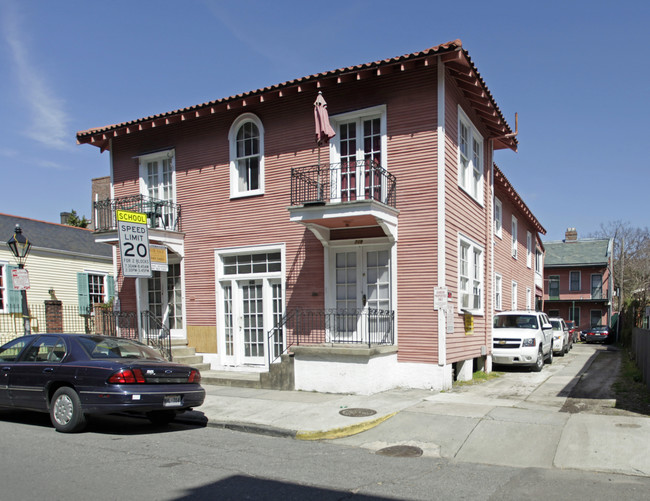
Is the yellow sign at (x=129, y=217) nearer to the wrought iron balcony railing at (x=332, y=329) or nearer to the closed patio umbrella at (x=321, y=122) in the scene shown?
the closed patio umbrella at (x=321, y=122)

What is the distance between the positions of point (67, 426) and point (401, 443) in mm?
4840

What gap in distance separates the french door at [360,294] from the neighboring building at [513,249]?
25.3ft

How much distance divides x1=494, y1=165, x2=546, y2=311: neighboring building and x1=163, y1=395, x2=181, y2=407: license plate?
1354cm

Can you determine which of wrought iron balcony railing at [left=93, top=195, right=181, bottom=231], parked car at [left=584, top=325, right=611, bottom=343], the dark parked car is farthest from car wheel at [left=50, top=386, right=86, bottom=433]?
parked car at [left=584, top=325, right=611, bottom=343]

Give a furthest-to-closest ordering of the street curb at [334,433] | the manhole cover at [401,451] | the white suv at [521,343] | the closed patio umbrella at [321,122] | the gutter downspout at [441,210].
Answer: the white suv at [521,343], the closed patio umbrella at [321,122], the gutter downspout at [441,210], the street curb at [334,433], the manhole cover at [401,451]

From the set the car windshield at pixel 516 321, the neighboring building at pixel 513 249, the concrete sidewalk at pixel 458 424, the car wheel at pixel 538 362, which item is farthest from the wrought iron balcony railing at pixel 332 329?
the neighboring building at pixel 513 249

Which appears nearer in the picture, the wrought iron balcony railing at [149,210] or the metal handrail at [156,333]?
the metal handrail at [156,333]

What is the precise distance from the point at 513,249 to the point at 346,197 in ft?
45.4

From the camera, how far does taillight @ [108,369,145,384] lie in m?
8.03

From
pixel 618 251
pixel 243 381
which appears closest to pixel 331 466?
pixel 243 381

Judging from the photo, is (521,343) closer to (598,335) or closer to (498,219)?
(498,219)

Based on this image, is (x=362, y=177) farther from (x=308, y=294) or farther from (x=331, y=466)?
(x=331, y=466)

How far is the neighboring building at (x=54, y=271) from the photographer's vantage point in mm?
22562

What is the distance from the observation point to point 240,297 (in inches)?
573
